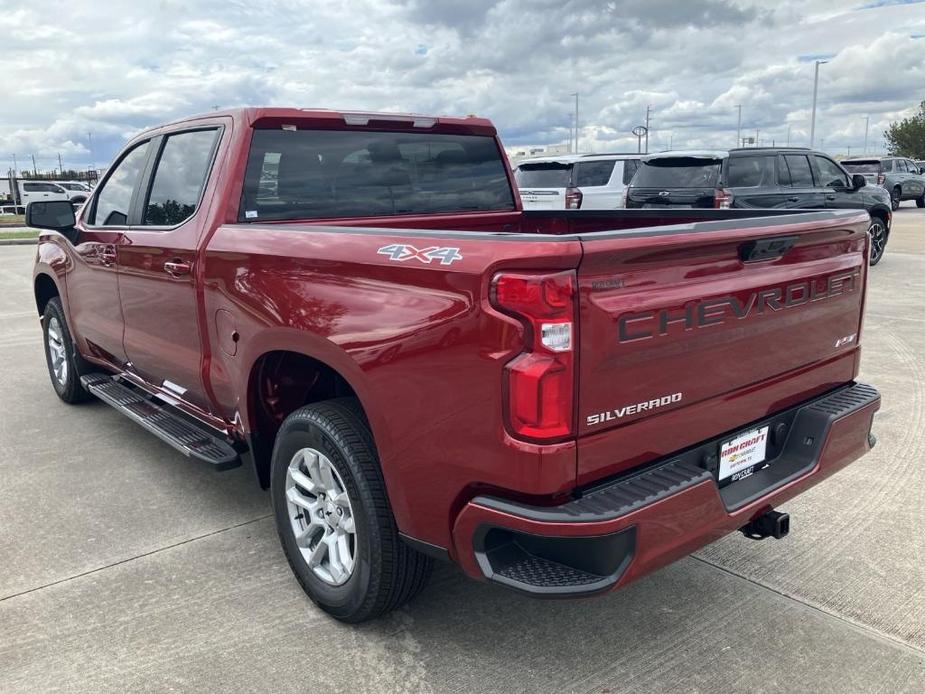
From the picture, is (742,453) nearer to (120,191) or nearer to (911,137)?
(120,191)

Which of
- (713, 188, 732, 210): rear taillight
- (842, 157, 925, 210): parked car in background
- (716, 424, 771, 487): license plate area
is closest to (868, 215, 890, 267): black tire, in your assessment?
(713, 188, 732, 210): rear taillight

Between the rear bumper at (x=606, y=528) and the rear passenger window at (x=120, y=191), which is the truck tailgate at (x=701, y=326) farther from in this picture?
the rear passenger window at (x=120, y=191)

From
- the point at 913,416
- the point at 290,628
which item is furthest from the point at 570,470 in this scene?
the point at 913,416

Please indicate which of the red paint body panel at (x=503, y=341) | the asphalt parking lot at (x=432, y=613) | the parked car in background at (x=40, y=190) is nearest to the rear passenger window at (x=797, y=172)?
the asphalt parking lot at (x=432, y=613)

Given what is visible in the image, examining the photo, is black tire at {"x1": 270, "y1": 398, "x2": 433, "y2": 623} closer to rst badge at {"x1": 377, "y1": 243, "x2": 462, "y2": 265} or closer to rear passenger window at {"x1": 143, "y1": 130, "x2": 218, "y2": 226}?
rst badge at {"x1": 377, "y1": 243, "x2": 462, "y2": 265}

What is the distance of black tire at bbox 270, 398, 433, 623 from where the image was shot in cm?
271

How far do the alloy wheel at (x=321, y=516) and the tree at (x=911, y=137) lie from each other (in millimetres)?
63994

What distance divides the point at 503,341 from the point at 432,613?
55.8 inches

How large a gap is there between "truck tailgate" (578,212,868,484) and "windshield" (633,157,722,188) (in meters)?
8.69

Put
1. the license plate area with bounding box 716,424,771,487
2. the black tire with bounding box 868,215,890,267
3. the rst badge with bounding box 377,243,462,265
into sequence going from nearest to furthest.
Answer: the rst badge with bounding box 377,243,462,265, the license plate area with bounding box 716,424,771,487, the black tire with bounding box 868,215,890,267

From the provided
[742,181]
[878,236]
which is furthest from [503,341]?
[878,236]

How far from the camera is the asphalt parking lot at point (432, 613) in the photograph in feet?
8.86

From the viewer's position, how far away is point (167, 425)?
416cm

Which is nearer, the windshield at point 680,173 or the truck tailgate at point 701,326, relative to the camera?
the truck tailgate at point 701,326
